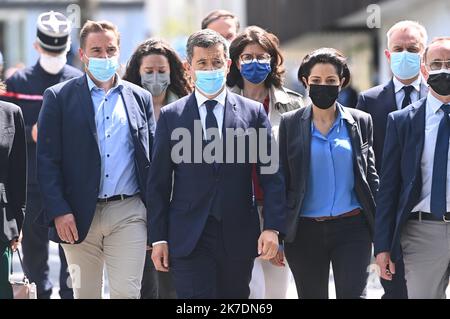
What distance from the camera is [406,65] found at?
26.3 feet

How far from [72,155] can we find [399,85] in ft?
8.42

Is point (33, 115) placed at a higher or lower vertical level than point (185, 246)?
higher

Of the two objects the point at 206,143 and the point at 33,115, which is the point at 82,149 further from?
the point at 33,115

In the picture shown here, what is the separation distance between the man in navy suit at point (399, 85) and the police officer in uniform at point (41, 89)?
279 centimetres

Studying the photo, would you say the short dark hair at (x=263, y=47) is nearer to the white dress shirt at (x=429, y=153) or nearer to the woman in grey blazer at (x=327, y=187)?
the woman in grey blazer at (x=327, y=187)

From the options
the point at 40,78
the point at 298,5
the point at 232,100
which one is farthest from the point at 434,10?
the point at 232,100

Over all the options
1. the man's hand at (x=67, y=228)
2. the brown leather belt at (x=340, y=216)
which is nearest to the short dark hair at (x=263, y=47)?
the brown leather belt at (x=340, y=216)

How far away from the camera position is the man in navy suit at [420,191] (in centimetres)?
655

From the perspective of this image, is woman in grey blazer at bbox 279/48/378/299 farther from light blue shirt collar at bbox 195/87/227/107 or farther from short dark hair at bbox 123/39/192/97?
short dark hair at bbox 123/39/192/97

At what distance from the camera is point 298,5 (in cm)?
3127

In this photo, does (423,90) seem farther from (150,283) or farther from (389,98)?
(150,283)

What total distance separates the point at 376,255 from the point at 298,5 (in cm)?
2509

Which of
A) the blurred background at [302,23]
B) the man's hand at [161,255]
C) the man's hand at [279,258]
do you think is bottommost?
the man's hand at [279,258]

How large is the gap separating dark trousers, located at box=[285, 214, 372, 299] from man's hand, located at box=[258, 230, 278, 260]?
21.1 inches
